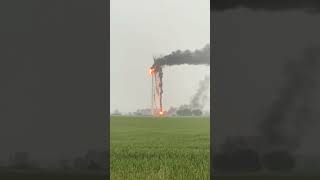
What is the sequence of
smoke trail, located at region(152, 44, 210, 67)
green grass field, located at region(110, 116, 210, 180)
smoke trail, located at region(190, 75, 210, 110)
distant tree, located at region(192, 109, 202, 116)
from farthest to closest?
distant tree, located at region(192, 109, 202, 116), smoke trail, located at region(190, 75, 210, 110), smoke trail, located at region(152, 44, 210, 67), green grass field, located at region(110, 116, 210, 180)

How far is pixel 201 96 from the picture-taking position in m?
8.96

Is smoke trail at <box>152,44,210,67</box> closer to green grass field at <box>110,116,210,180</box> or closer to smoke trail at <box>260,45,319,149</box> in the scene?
green grass field at <box>110,116,210,180</box>

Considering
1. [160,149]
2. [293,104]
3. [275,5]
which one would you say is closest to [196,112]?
[160,149]

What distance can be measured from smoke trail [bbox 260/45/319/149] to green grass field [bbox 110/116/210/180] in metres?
1.37

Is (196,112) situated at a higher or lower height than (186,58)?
lower

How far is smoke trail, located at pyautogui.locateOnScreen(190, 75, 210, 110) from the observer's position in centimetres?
833

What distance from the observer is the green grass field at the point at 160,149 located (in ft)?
19.6

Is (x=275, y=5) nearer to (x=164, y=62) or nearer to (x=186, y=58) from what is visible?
(x=164, y=62)

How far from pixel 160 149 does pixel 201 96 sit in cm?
155
